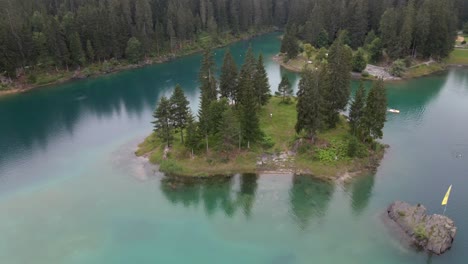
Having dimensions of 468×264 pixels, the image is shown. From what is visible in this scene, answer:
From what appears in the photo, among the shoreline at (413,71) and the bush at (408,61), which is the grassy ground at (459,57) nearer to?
the shoreline at (413,71)

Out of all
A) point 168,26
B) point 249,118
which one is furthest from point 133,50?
point 249,118

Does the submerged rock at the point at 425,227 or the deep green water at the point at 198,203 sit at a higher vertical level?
the submerged rock at the point at 425,227

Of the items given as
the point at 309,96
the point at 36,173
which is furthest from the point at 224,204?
the point at 36,173

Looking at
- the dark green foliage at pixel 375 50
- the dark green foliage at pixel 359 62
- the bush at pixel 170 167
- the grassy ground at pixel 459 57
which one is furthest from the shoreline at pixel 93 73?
the grassy ground at pixel 459 57

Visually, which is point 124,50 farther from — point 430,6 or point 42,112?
point 430,6

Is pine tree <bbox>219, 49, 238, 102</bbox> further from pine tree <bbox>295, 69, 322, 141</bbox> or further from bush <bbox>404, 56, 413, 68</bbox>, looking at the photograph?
bush <bbox>404, 56, 413, 68</bbox>
